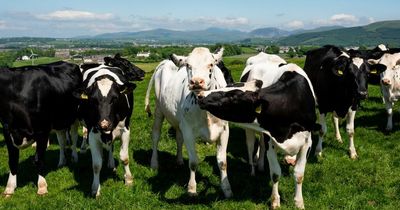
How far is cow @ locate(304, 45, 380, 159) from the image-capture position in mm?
10055

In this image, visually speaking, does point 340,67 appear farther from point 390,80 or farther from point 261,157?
point 390,80

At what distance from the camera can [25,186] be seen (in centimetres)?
957

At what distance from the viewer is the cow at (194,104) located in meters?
7.23

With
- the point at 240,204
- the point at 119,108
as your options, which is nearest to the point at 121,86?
the point at 119,108

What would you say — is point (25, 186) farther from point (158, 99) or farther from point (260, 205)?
point (260, 205)

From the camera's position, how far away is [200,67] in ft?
23.6

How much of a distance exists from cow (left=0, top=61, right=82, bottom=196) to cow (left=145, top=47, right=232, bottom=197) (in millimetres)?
2573

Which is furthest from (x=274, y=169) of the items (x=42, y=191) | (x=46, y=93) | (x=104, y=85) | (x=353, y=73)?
(x=46, y=93)

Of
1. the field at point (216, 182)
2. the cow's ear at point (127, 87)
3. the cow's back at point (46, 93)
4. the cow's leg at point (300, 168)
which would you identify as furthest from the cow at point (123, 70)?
the cow's leg at point (300, 168)

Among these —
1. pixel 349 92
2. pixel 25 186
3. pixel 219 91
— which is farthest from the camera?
pixel 349 92

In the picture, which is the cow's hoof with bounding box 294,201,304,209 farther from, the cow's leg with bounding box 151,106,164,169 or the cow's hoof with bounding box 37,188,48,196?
the cow's hoof with bounding box 37,188,48,196

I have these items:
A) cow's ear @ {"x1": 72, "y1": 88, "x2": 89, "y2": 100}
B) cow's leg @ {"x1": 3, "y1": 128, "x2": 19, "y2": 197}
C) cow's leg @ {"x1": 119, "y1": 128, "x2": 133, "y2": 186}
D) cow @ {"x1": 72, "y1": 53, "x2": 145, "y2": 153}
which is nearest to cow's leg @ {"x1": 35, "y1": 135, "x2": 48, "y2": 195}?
cow's leg @ {"x1": 3, "y1": 128, "x2": 19, "y2": 197}

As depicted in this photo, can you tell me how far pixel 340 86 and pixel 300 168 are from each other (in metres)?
3.95

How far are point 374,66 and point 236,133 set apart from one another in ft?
15.9
